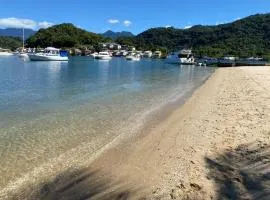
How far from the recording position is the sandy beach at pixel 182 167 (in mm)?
8469

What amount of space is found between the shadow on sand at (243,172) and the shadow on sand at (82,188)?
208 cm

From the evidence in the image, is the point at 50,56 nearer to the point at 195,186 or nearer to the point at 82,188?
the point at 82,188

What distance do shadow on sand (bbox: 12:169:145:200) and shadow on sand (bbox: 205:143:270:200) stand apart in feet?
6.83

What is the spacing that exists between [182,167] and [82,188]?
113 inches

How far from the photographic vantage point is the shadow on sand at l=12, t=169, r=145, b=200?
27.7 ft

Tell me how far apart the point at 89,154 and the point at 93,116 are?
6.88m

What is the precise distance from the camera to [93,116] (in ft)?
61.9

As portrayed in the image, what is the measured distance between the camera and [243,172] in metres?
9.42

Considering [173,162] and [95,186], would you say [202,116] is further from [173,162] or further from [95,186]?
[95,186]

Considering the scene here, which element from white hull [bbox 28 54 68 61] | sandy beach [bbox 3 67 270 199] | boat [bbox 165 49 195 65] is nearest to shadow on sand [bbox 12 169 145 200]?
sandy beach [bbox 3 67 270 199]

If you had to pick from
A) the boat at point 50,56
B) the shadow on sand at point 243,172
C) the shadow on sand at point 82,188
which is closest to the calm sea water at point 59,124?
the shadow on sand at point 82,188

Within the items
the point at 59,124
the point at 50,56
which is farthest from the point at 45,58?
the point at 59,124

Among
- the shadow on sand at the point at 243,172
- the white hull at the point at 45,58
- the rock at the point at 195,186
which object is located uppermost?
the shadow on sand at the point at 243,172

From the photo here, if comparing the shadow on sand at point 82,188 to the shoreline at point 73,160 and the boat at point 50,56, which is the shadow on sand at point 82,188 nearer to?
the shoreline at point 73,160
